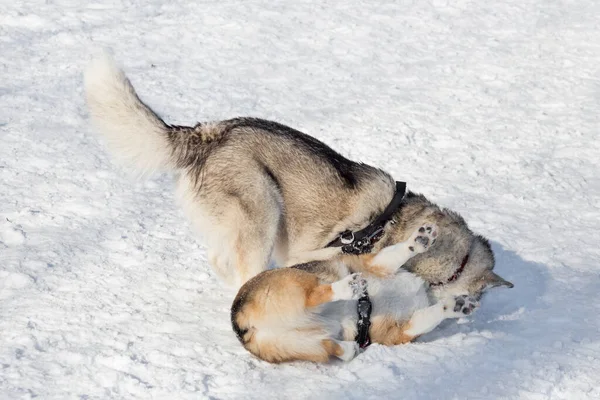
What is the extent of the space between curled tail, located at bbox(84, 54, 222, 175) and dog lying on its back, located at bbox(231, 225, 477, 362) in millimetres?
1009

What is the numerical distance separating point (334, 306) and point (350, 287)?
26cm

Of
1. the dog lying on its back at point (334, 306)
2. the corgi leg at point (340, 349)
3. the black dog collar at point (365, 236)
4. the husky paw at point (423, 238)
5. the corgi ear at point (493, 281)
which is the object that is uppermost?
the husky paw at point (423, 238)

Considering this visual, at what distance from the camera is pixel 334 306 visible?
14.2 ft

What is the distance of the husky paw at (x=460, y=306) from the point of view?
443 centimetres

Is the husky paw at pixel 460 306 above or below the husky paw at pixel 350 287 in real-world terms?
below

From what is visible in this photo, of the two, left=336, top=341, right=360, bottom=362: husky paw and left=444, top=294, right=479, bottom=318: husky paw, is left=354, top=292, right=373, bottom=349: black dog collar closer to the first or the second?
left=336, top=341, right=360, bottom=362: husky paw

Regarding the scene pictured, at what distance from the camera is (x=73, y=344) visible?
4242mm

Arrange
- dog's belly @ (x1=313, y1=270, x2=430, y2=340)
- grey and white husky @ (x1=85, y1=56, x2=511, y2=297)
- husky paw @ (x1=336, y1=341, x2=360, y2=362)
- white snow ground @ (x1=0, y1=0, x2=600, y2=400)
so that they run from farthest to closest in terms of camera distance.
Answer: grey and white husky @ (x1=85, y1=56, x2=511, y2=297) → dog's belly @ (x1=313, y1=270, x2=430, y2=340) → husky paw @ (x1=336, y1=341, x2=360, y2=362) → white snow ground @ (x1=0, y1=0, x2=600, y2=400)

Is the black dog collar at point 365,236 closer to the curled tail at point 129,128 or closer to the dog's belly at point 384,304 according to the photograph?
the dog's belly at point 384,304

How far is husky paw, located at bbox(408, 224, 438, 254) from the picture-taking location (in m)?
4.39

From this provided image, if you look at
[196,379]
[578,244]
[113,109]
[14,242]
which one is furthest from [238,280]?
[578,244]

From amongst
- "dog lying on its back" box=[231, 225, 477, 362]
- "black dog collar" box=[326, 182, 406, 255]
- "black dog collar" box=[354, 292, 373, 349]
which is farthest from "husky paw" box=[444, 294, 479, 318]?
"black dog collar" box=[326, 182, 406, 255]

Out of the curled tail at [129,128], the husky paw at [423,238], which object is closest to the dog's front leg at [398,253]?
the husky paw at [423,238]

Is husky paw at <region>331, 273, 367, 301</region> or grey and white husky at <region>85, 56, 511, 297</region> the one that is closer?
husky paw at <region>331, 273, 367, 301</region>
